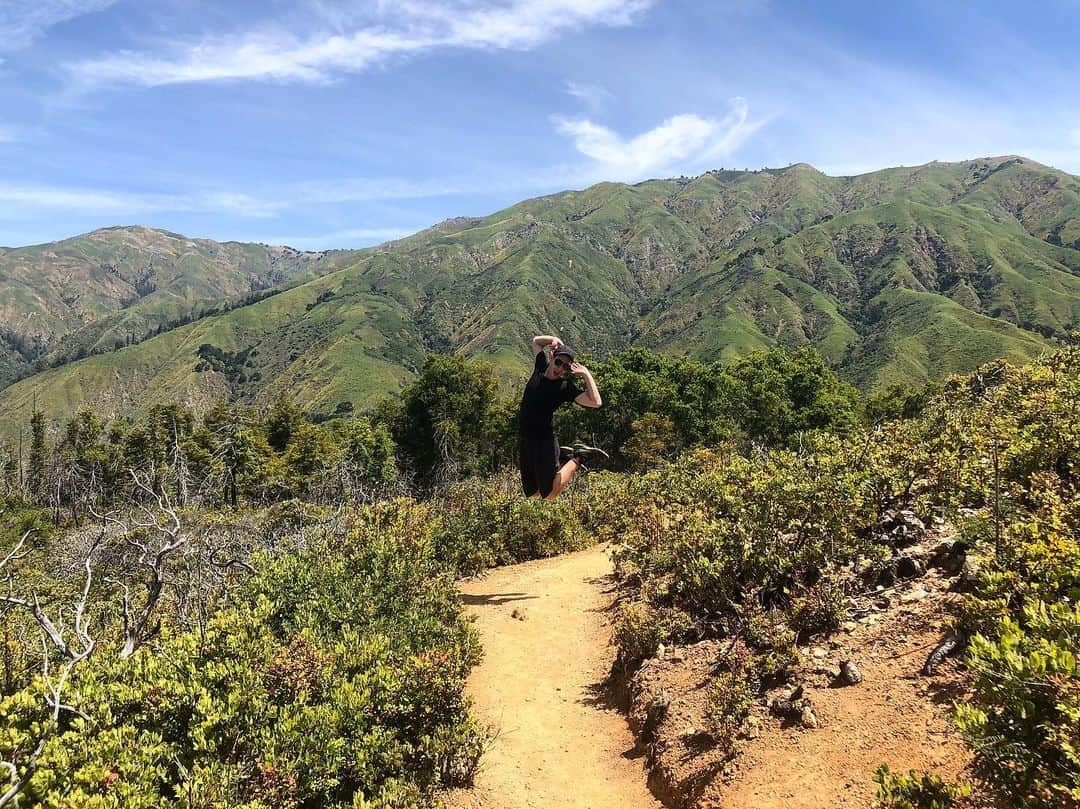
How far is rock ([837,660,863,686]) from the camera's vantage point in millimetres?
5320

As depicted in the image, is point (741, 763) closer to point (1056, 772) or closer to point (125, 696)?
point (1056, 772)

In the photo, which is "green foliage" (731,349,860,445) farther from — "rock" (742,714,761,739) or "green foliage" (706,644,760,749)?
"rock" (742,714,761,739)

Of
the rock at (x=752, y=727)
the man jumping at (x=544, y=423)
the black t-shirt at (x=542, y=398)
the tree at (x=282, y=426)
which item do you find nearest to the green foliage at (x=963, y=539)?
the rock at (x=752, y=727)

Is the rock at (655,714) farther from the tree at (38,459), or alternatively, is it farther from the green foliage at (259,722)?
the tree at (38,459)

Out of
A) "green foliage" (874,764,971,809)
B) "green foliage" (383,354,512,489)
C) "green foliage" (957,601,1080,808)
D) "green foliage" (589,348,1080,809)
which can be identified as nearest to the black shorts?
"green foliage" (589,348,1080,809)

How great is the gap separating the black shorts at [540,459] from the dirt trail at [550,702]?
2643 mm

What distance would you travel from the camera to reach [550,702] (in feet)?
25.2

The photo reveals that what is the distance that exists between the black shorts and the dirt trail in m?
2.64

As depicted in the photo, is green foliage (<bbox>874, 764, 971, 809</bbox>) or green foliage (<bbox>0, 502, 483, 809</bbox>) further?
green foliage (<bbox>0, 502, 483, 809</bbox>)

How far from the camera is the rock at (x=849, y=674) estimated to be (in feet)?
17.5

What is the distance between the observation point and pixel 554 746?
669cm

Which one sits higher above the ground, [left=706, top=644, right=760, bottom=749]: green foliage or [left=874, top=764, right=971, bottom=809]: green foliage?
[left=874, top=764, right=971, bottom=809]: green foliage

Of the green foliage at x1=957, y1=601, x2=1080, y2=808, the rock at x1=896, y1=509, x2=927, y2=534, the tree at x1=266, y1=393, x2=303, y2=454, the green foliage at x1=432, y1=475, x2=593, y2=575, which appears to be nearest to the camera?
the green foliage at x1=957, y1=601, x2=1080, y2=808

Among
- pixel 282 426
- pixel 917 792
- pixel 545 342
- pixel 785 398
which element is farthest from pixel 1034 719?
pixel 282 426
